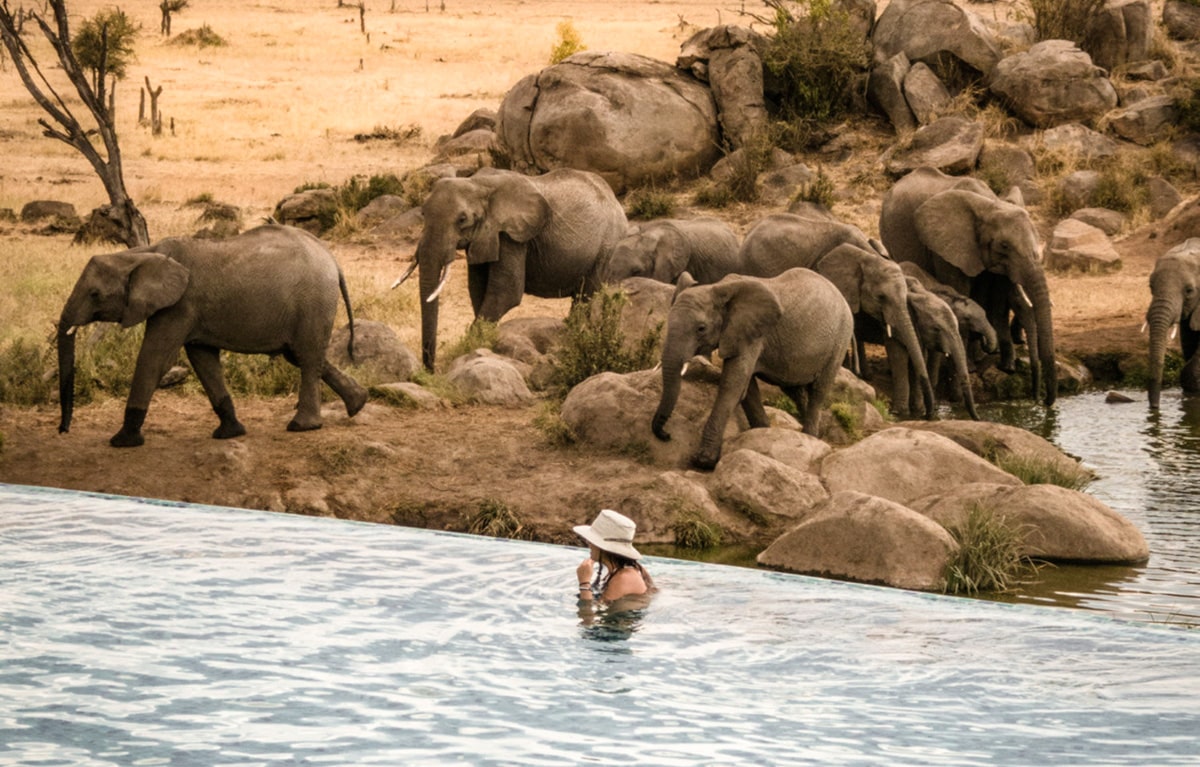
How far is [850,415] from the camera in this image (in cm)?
1351

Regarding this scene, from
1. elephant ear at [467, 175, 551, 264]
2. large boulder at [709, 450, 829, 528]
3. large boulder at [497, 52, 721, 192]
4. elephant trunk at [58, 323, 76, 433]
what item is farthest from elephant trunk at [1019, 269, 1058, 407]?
large boulder at [497, 52, 721, 192]

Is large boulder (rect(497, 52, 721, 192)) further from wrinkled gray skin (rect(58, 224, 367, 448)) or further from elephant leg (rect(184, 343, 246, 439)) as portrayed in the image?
elephant leg (rect(184, 343, 246, 439))

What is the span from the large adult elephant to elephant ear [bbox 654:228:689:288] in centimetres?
51

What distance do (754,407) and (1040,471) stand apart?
2.18 m

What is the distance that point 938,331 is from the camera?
16.0 metres

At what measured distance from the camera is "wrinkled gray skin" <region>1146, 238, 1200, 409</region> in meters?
16.5

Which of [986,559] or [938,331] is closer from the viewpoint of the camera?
[986,559]

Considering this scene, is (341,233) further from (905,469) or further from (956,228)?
(905,469)

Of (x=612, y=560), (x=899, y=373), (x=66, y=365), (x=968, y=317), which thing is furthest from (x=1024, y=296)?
(x=612, y=560)

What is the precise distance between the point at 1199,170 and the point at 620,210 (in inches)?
516

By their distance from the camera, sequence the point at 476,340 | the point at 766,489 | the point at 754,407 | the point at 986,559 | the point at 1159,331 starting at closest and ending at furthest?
the point at 986,559 → the point at 766,489 → the point at 754,407 → the point at 476,340 → the point at 1159,331

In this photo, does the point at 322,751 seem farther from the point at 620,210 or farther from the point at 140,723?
the point at 620,210

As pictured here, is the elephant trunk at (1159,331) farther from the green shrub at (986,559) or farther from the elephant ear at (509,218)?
the green shrub at (986,559)

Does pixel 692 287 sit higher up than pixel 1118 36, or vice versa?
pixel 1118 36
